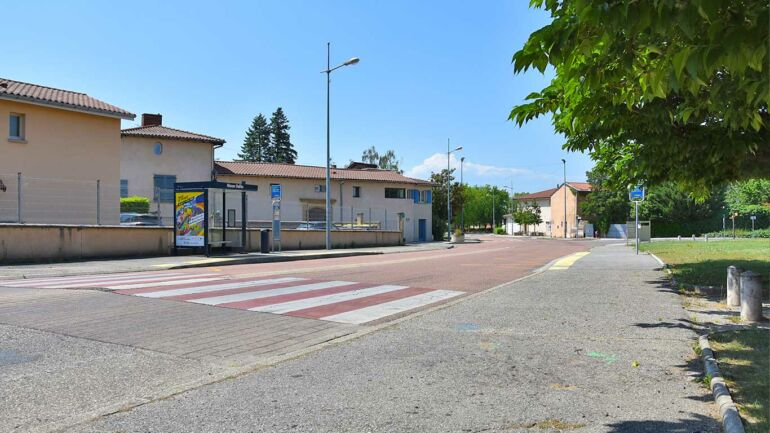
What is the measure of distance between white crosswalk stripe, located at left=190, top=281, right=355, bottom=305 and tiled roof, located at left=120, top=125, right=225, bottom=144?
99.2ft

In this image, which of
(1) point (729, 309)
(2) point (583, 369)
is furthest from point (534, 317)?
(1) point (729, 309)

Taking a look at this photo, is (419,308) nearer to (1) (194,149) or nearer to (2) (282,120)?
(1) (194,149)

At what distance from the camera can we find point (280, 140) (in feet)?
318

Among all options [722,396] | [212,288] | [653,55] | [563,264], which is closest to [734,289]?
[722,396]

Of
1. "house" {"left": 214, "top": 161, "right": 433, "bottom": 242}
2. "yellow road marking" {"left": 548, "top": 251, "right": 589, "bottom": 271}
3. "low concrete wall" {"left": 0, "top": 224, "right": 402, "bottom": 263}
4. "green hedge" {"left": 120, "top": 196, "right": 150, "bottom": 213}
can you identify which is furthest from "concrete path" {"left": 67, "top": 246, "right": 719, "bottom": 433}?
"house" {"left": 214, "top": 161, "right": 433, "bottom": 242}

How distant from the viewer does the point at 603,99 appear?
18.7 ft

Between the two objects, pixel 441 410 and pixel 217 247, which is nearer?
pixel 441 410

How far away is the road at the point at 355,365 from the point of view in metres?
4.12

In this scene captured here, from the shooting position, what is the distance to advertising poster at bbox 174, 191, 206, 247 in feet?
67.3

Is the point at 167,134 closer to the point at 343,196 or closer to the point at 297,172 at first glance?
the point at 297,172

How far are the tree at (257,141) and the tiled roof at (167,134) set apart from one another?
56.7 m

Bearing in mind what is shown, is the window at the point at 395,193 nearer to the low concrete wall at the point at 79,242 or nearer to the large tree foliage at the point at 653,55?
the low concrete wall at the point at 79,242

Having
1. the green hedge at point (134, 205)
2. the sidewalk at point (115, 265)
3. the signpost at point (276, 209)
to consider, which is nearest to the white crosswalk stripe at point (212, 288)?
the sidewalk at point (115, 265)

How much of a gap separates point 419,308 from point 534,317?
203 cm
